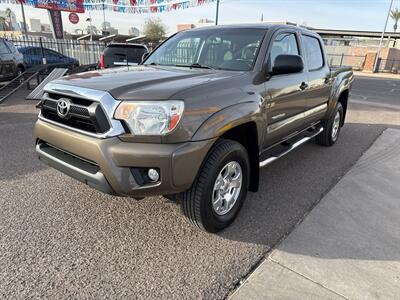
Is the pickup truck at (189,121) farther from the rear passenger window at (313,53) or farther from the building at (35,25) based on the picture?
the building at (35,25)

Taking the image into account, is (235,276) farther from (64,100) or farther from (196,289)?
(64,100)

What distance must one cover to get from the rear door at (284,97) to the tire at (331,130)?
1.45m

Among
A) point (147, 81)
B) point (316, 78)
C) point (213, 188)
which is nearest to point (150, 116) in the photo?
point (147, 81)

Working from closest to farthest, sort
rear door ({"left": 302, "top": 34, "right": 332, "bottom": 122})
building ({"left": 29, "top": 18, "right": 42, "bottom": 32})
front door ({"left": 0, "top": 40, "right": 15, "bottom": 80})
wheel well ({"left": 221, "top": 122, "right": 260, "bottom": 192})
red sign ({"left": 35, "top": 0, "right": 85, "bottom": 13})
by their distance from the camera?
1. wheel well ({"left": 221, "top": 122, "right": 260, "bottom": 192})
2. rear door ({"left": 302, "top": 34, "right": 332, "bottom": 122})
3. front door ({"left": 0, "top": 40, "right": 15, "bottom": 80})
4. red sign ({"left": 35, "top": 0, "right": 85, "bottom": 13})
5. building ({"left": 29, "top": 18, "right": 42, "bottom": 32})

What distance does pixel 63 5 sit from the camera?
20.0m

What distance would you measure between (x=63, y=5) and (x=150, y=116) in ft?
69.4

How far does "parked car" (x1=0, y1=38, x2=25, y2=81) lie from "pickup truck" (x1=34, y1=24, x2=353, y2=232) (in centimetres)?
778

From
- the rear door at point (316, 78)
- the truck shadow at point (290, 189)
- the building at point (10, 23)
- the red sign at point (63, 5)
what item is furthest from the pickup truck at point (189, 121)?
the building at point (10, 23)

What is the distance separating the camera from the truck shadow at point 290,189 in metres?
3.14

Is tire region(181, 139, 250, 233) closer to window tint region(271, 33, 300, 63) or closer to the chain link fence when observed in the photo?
window tint region(271, 33, 300, 63)

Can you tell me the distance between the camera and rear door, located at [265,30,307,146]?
349 cm

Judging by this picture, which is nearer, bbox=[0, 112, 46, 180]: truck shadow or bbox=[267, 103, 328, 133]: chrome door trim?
bbox=[267, 103, 328, 133]: chrome door trim

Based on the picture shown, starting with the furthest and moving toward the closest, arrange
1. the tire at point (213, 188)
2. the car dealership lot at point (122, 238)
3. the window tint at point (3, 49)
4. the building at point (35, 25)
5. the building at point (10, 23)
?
1. the building at point (35, 25)
2. the building at point (10, 23)
3. the window tint at point (3, 49)
4. the tire at point (213, 188)
5. the car dealership lot at point (122, 238)

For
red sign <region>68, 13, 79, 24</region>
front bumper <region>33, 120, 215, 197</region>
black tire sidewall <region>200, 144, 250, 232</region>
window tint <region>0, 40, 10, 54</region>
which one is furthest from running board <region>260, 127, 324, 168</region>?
red sign <region>68, 13, 79, 24</region>
